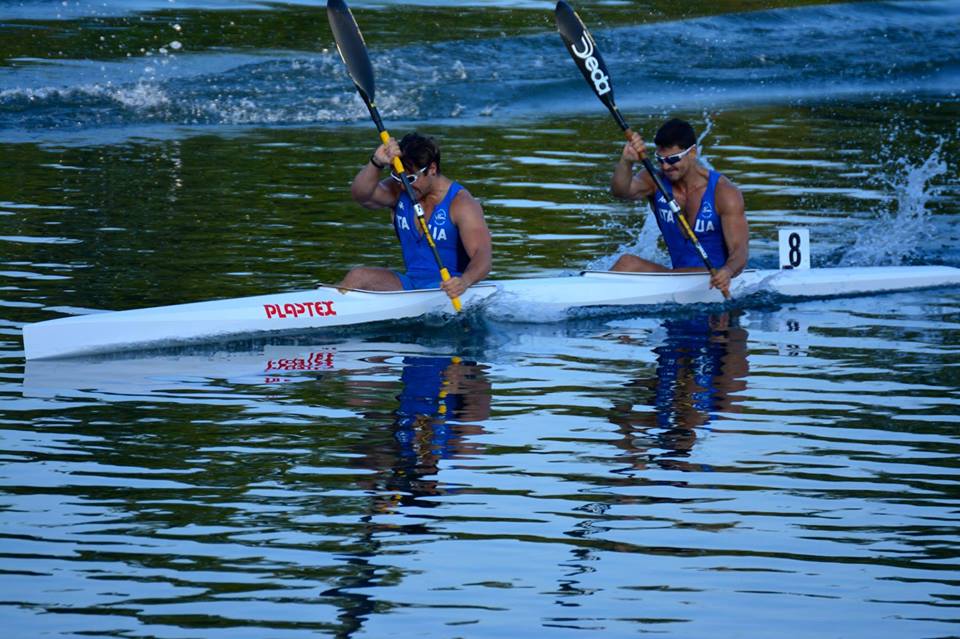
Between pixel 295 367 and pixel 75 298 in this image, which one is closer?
pixel 295 367

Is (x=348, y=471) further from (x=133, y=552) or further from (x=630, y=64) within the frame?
(x=630, y=64)

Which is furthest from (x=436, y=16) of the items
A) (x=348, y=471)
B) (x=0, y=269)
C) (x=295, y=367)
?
(x=348, y=471)

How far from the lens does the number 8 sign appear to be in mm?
13328

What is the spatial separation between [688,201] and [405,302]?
2.49 metres

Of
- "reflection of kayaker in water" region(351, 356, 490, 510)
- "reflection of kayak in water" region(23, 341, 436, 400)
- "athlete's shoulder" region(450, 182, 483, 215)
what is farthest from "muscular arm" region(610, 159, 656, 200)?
"reflection of kayaker in water" region(351, 356, 490, 510)

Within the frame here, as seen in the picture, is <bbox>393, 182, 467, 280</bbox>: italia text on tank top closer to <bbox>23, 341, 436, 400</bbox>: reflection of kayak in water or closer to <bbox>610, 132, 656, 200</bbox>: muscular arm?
<bbox>23, 341, 436, 400</bbox>: reflection of kayak in water

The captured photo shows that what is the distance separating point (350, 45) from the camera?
12922mm

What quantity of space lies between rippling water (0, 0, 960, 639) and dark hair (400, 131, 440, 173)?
3.84ft

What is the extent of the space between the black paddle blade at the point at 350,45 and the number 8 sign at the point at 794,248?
11.6ft

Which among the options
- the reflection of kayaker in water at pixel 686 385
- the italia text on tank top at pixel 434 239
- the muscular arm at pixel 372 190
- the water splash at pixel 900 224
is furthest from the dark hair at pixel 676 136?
the water splash at pixel 900 224

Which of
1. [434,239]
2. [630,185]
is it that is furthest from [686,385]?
[630,185]

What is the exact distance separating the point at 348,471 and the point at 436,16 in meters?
23.8

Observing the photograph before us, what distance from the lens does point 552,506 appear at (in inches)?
294

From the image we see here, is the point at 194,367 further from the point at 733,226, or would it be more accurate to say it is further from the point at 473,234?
the point at 733,226
